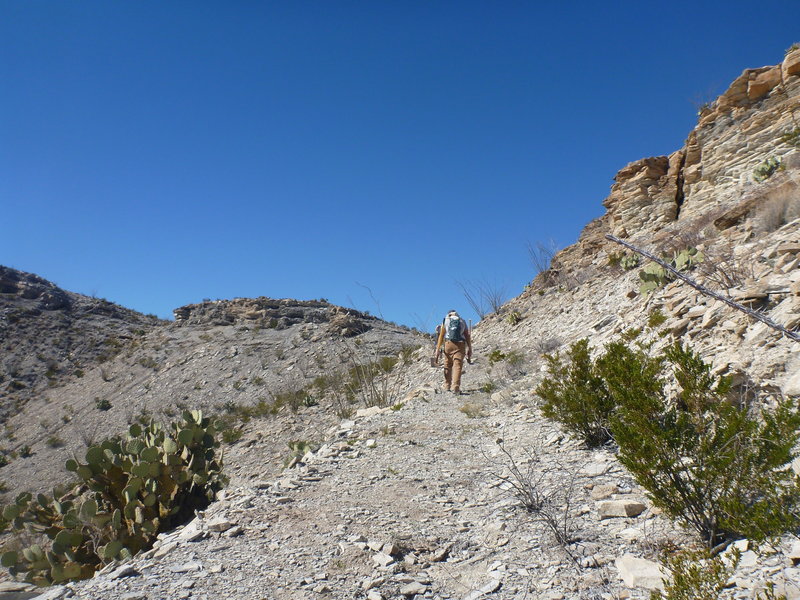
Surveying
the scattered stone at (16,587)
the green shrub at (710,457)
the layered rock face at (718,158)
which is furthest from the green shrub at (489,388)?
the scattered stone at (16,587)

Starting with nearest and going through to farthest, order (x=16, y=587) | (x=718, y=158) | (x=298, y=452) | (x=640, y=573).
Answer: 1. (x=640, y=573)
2. (x=16, y=587)
3. (x=298, y=452)
4. (x=718, y=158)

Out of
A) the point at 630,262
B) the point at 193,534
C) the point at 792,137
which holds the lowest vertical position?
the point at 193,534

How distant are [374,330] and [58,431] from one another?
1386cm

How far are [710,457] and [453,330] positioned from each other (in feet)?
23.6

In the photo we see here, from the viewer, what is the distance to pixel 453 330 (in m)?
9.92

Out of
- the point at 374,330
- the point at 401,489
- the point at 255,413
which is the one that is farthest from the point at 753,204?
the point at 374,330

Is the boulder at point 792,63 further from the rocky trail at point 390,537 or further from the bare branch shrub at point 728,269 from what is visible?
the rocky trail at point 390,537

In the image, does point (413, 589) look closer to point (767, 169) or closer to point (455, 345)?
point (455, 345)

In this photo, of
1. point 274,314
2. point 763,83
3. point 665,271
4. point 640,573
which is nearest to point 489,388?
point 665,271

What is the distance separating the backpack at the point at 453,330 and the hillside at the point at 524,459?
1.09 metres

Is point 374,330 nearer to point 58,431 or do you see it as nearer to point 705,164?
point 58,431

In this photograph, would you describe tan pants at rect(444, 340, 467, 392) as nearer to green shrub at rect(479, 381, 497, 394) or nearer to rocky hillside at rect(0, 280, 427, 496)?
green shrub at rect(479, 381, 497, 394)

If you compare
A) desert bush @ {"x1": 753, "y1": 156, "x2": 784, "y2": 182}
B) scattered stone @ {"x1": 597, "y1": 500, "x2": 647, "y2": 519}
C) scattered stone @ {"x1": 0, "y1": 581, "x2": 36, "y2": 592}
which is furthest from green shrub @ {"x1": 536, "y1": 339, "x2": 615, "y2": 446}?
desert bush @ {"x1": 753, "y1": 156, "x2": 784, "y2": 182}

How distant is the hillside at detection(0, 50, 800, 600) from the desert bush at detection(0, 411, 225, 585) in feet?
4.25
